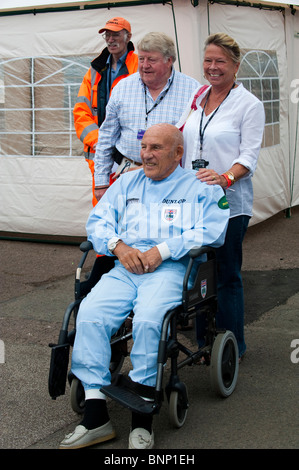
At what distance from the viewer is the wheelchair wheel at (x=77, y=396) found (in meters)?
3.52

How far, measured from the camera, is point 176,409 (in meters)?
3.37

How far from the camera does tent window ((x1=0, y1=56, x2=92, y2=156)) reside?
7.16 meters

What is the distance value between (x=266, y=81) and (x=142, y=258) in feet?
15.9

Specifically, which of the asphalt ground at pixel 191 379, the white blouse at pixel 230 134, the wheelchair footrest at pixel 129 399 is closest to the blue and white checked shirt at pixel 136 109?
the white blouse at pixel 230 134

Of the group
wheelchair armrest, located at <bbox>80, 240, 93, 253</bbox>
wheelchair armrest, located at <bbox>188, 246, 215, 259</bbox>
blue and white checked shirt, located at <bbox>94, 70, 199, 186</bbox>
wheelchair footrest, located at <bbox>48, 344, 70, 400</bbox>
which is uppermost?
blue and white checked shirt, located at <bbox>94, 70, 199, 186</bbox>

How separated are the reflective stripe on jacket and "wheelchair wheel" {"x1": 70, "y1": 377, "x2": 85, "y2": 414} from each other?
91.0 inches

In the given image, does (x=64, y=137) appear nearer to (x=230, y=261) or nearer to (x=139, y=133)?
(x=139, y=133)

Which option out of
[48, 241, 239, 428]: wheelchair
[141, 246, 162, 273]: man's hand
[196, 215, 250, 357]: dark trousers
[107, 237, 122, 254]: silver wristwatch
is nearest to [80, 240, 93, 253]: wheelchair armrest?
[48, 241, 239, 428]: wheelchair

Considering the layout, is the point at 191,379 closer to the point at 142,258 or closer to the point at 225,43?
the point at 142,258

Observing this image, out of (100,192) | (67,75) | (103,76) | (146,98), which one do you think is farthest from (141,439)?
(67,75)

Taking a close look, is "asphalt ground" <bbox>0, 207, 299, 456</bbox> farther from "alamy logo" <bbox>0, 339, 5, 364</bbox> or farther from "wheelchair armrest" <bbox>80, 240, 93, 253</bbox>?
"wheelchair armrest" <bbox>80, 240, 93, 253</bbox>

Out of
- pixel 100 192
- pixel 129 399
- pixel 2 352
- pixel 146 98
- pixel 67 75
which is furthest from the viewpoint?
pixel 67 75

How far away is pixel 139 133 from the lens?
430 cm

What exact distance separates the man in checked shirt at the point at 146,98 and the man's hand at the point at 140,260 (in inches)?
38.9
